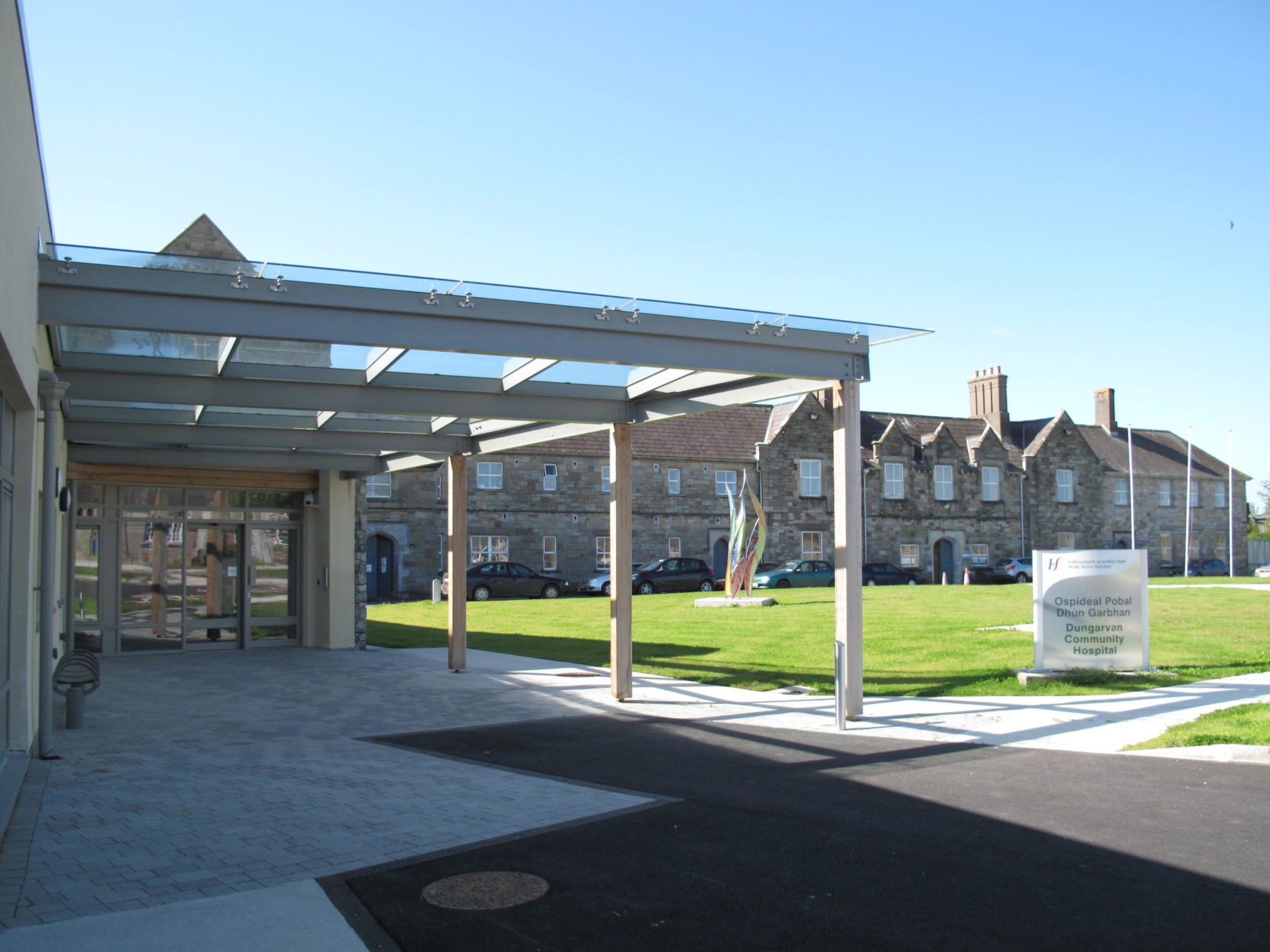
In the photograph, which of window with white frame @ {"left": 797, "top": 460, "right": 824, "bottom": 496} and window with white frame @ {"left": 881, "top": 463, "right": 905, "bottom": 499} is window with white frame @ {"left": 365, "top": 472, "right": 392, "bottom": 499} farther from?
window with white frame @ {"left": 881, "top": 463, "right": 905, "bottom": 499}

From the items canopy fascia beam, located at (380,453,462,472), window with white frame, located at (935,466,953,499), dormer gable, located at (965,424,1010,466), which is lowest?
canopy fascia beam, located at (380,453,462,472)

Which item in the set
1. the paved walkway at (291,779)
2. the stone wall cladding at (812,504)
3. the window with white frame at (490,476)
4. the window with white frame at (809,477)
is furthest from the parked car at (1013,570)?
the paved walkway at (291,779)

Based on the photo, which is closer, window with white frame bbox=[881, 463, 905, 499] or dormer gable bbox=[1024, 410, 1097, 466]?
window with white frame bbox=[881, 463, 905, 499]

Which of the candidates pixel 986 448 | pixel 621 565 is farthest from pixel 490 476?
pixel 621 565

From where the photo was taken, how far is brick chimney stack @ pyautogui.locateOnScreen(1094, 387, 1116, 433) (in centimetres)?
5506

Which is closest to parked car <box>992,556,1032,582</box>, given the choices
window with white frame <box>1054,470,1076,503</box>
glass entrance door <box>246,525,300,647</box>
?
window with white frame <box>1054,470,1076,503</box>

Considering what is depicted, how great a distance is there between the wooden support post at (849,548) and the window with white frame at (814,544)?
116ft

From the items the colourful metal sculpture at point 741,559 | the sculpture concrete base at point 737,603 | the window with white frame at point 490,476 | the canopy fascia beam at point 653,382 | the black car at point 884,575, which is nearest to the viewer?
the canopy fascia beam at point 653,382

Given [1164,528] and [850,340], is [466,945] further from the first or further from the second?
[1164,528]

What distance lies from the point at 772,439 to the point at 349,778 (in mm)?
38320

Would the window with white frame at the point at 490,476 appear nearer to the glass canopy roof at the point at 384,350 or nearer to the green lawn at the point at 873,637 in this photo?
the green lawn at the point at 873,637

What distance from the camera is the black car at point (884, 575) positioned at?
41938 mm

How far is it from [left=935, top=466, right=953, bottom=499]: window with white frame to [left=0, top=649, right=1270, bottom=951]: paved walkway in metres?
36.1

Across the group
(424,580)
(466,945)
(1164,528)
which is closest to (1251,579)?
(1164,528)
